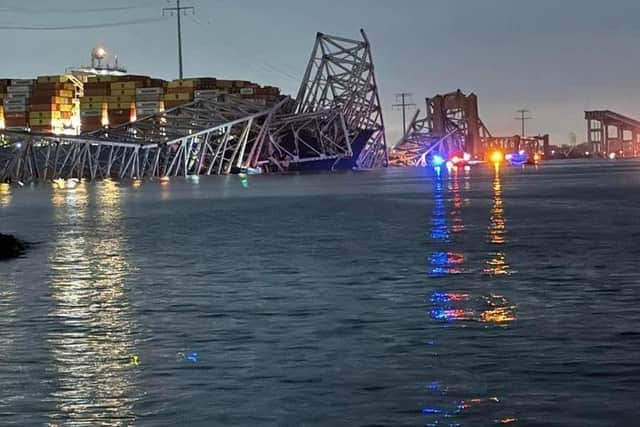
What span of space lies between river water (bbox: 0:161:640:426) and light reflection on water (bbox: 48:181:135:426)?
0.12 ft

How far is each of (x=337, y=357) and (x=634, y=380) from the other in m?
3.05

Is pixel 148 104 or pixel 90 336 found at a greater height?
pixel 148 104

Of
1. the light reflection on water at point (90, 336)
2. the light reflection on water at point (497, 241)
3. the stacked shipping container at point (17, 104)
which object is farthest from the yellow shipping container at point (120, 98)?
the light reflection on water at point (90, 336)

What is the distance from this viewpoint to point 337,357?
36.0 feet

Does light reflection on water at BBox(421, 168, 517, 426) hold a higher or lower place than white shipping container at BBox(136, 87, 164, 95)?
lower

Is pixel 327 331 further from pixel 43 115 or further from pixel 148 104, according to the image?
pixel 148 104

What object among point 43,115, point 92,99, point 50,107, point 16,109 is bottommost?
point 43,115

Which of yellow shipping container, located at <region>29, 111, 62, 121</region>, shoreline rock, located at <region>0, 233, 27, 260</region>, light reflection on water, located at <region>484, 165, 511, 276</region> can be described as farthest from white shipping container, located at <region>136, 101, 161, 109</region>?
shoreline rock, located at <region>0, 233, 27, 260</region>

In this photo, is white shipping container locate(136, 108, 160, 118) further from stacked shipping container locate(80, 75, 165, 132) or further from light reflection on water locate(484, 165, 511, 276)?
light reflection on water locate(484, 165, 511, 276)

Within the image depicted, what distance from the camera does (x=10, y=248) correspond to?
25.3m

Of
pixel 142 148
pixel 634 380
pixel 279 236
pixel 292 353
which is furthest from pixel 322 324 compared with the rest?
pixel 142 148

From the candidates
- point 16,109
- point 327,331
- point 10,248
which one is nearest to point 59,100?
point 16,109

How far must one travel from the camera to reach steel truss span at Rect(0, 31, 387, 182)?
384 ft

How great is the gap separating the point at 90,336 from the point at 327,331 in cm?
290
